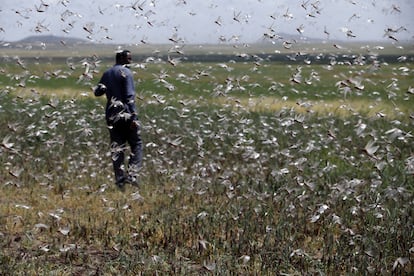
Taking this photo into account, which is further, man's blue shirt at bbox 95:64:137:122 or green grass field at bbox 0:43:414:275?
man's blue shirt at bbox 95:64:137:122

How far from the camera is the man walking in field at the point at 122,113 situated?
11234mm

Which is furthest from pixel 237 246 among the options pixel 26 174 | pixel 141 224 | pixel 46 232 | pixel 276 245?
pixel 26 174

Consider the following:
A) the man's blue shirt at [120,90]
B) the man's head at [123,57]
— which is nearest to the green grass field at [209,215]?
the man's blue shirt at [120,90]

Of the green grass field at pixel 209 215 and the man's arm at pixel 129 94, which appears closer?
the green grass field at pixel 209 215

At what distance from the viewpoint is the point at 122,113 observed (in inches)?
440

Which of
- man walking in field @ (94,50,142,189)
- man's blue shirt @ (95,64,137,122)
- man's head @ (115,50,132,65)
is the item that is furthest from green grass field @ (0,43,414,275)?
man's head @ (115,50,132,65)

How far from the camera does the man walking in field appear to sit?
1123cm

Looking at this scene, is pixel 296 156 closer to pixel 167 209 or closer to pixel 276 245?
pixel 167 209

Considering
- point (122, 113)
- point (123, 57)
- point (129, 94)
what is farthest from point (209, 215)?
point (123, 57)

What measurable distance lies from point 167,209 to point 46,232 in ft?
5.88

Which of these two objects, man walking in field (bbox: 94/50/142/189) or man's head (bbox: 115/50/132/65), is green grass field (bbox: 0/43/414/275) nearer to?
man walking in field (bbox: 94/50/142/189)

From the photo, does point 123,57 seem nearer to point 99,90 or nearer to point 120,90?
point 120,90

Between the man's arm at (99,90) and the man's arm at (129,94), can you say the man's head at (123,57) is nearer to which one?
the man's arm at (129,94)

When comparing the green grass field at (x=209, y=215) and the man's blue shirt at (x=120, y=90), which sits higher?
the man's blue shirt at (x=120, y=90)
